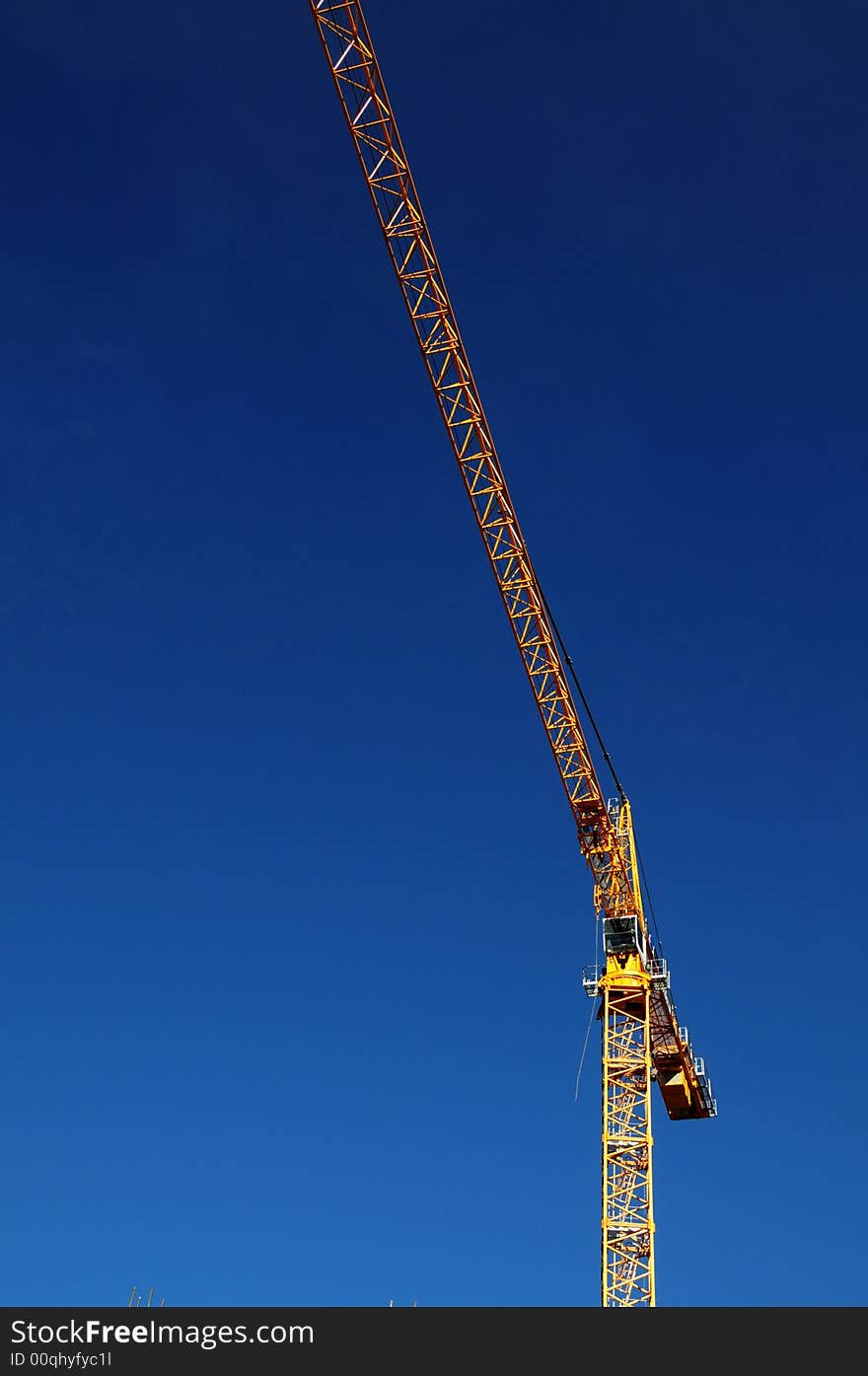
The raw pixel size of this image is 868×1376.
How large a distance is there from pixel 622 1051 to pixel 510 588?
869 inches

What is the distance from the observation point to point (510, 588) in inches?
2879

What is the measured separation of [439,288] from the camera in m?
70.2

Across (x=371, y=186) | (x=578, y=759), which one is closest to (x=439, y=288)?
(x=371, y=186)
